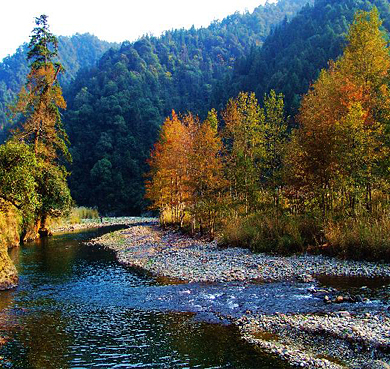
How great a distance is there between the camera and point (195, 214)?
94.1 feet

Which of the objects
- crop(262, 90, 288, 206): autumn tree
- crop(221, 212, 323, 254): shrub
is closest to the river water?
crop(221, 212, 323, 254): shrub

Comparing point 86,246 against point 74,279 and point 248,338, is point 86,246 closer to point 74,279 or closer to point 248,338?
point 74,279

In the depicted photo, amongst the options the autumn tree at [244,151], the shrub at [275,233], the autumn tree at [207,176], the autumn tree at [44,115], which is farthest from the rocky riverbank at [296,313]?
the autumn tree at [44,115]

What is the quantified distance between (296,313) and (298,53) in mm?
86306

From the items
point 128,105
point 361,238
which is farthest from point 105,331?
point 128,105

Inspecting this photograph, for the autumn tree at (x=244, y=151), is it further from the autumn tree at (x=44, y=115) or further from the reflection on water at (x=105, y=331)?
the autumn tree at (x=44, y=115)

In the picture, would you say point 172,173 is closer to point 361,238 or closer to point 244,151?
point 244,151

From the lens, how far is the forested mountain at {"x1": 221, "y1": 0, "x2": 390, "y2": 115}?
75625 mm

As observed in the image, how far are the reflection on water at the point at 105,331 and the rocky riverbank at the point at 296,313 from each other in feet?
3.32

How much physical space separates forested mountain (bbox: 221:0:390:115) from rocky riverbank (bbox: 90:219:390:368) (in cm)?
4867

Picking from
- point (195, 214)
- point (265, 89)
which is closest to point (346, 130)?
point (195, 214)

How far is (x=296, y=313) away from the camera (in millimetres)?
11625

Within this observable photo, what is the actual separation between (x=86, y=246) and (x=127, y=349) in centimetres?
2314

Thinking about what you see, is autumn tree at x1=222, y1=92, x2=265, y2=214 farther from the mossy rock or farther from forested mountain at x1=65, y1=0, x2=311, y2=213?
forested mountain at x1=65, y1=0, x2=311, y2=213
